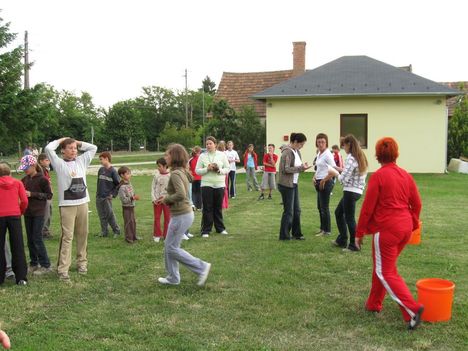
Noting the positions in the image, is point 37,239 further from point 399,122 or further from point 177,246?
point 399,122

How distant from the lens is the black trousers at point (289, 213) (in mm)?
8734

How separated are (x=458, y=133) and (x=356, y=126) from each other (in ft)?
24.9

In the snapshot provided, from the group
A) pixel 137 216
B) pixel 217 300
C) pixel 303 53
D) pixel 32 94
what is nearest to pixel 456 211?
pixel 137 216

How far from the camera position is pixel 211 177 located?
919 centimetres

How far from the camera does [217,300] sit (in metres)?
5.62

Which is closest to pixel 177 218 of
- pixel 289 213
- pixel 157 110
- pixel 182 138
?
pixel 289 213

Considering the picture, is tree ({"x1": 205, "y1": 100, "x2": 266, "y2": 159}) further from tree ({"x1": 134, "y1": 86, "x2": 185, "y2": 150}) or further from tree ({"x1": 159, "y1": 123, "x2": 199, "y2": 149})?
tree ({"x1": 134, "y1": 86, "x2": 185, "y2": 150})

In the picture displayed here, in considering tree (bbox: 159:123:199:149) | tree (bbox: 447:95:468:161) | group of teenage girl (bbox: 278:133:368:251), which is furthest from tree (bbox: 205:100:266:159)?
group of teenage girl (bbox: 278:133:368:251)

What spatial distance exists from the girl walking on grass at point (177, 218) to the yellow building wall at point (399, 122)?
746 inches

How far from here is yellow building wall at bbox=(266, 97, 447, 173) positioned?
2378cm

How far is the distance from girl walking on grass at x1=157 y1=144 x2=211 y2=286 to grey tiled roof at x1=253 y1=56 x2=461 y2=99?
737 inches

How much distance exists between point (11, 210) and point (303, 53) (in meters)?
27.1

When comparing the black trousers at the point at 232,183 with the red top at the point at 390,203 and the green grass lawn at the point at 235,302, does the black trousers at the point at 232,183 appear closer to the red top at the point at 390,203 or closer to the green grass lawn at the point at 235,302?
the green grass lawn at the point at 235,302

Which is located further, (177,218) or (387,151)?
(177,218)
